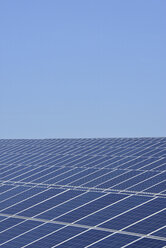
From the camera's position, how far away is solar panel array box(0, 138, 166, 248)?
795 inches

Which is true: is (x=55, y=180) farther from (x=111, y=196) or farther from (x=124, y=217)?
(x=124, y=217)

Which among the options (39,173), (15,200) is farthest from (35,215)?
(39,173)

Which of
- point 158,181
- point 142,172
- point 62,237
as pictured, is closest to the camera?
point 62,237

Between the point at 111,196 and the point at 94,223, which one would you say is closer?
the point at 94,223

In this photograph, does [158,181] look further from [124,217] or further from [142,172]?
[124,217]

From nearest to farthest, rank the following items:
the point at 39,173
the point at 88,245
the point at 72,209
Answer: the point at 88,245, the point at 72,209, the point at 39,173

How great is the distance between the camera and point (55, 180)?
1223 inches

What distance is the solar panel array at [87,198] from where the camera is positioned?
20188mm

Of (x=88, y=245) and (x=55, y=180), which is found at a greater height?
(x=55, y=180)

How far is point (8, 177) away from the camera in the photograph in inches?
1375

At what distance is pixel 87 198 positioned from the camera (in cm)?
2544

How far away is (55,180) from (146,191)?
7.91 metres

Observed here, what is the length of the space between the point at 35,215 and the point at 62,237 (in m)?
3.90

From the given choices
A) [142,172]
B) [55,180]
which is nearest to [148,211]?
[142,172]
